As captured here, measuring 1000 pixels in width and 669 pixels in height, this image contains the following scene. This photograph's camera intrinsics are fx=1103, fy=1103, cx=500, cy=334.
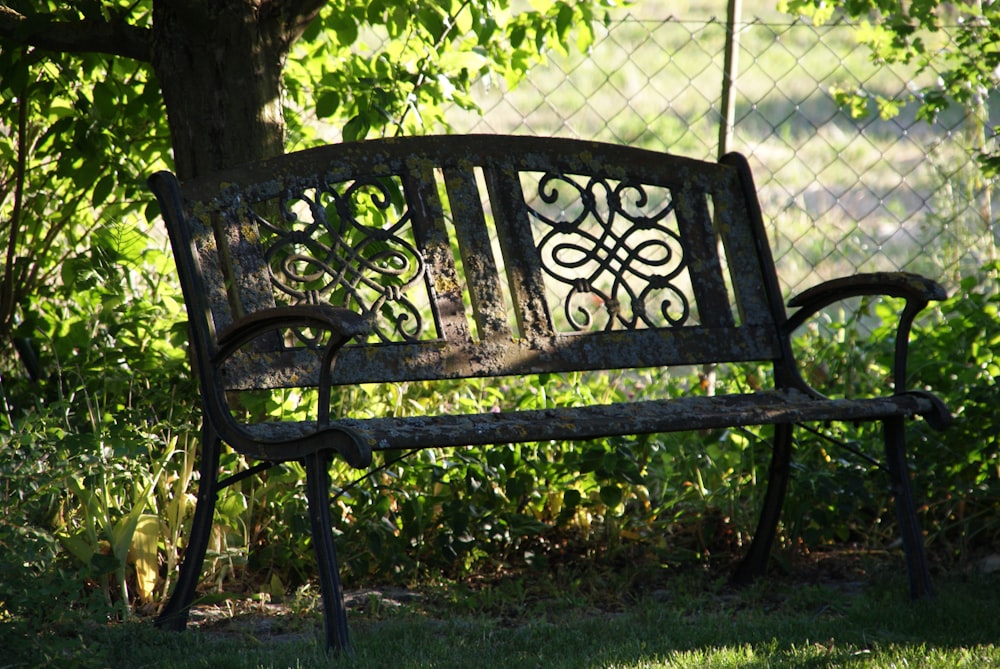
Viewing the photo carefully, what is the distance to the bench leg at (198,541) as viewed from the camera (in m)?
2.53

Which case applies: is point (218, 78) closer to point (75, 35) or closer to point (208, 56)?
point (208, 56)

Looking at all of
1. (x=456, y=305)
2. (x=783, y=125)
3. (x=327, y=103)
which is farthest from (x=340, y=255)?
(x=783, y=125)

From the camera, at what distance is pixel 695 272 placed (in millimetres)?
3012

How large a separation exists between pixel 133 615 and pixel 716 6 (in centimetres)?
980

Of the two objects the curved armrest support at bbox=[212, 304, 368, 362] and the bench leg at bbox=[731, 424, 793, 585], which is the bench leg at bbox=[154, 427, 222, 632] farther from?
the bench leg at bbox=[731, 424, 793, 585]

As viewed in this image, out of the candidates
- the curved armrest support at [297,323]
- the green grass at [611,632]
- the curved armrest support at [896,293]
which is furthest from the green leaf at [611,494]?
the curved armrest support at [297,323]

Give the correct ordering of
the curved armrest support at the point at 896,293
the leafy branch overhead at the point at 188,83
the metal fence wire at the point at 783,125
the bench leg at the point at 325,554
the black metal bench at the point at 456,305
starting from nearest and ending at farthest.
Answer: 1. the bench leg at the point at 325,554
2. the black metal bench at the point at 456,305
3. the curved armrest support at the point at 896,293
4. the leafy branch overhead at the point at 188,83
5. the metal fence wire at the point at 783,125

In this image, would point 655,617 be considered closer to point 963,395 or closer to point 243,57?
point 963,395

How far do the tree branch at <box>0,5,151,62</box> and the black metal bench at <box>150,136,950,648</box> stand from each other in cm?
57

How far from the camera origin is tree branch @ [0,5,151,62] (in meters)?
2.80

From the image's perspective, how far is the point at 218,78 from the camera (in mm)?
2877

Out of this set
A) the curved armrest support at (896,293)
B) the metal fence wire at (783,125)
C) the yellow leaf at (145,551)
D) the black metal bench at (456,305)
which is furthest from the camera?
the metal fence wire at (783,125)

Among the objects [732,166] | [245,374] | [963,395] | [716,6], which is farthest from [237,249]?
[716,6]

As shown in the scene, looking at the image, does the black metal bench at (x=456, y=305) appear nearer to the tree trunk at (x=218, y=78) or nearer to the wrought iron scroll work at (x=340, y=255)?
the wrought iron scroll work at (x=340, y=255)
